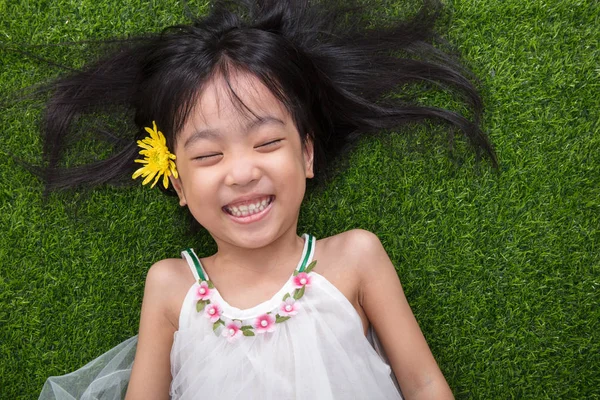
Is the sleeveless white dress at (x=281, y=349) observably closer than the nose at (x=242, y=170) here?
No

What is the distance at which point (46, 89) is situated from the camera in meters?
2.35

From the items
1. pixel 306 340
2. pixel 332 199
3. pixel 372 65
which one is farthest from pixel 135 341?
pixel 372 65

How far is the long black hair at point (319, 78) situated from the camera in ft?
7.00

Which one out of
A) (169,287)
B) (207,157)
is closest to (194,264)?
(169,287)

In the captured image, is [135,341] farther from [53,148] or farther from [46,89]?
[46,89]

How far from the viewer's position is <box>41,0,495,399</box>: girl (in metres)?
1.88

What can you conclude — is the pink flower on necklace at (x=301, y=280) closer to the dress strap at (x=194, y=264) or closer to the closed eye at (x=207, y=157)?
the dress strap at (x=194, y=264)

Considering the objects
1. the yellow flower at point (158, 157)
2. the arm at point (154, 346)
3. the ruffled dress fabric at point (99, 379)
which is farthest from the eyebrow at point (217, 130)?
the ruffled dress fabric at point (99, 379)

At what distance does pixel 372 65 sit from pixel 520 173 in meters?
0.67

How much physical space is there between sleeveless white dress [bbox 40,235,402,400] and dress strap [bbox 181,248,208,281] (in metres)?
0.03

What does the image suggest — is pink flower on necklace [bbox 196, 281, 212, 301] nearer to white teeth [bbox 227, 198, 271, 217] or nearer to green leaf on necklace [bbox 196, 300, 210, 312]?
green leaf on necklace [bbox 196, 300, 210, 312]

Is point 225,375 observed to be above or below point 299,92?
below

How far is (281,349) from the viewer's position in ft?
6.58

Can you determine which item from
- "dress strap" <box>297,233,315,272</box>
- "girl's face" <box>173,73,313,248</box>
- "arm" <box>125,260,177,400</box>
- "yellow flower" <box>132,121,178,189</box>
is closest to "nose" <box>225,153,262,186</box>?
"girl's face" <box>173,73,313,248</box>
